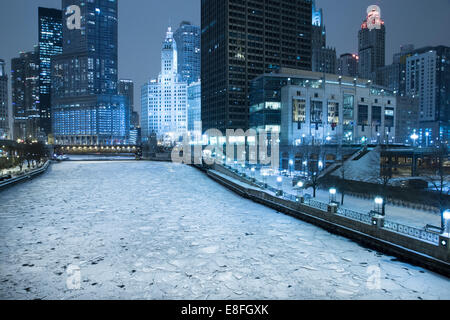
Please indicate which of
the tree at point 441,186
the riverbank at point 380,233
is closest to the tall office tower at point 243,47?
the tree at point 441,186

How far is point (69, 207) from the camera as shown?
98.2 ft

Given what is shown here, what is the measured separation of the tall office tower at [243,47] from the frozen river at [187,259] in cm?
10803

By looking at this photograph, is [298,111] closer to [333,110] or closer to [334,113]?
[333,110]

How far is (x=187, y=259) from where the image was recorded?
16344 millimetres

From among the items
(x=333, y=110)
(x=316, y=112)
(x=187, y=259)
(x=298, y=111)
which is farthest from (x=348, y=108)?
(x=187, y=259)

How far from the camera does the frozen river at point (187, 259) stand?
12711 mm

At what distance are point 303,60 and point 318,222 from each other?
13968 centimetres

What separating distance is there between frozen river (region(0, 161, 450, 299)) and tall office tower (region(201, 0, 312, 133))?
108 m

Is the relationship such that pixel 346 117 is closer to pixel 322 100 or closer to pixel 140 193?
pixel 322 100

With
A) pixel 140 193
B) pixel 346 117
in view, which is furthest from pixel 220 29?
pixel 140 193

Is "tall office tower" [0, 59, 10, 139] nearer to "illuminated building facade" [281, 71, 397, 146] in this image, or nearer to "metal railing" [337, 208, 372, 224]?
"illuminated building facade" [281, 71, 397, 146]

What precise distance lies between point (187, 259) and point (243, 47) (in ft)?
429

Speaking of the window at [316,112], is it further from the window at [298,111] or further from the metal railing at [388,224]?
the metal railing at [388,224]

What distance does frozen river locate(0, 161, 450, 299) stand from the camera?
12.7 metres
